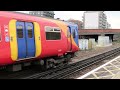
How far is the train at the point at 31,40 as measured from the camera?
10.8 m

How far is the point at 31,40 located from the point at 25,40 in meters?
0.53

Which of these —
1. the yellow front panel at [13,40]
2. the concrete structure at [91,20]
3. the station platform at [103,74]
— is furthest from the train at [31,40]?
the concrete structure at [91,20]

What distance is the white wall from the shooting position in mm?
112887

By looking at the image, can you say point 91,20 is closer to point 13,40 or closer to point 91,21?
point 91,21

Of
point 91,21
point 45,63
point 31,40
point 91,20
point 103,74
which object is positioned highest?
point 91,20

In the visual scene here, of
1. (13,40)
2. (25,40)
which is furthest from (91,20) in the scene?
(13,40)

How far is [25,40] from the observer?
40.1 feet

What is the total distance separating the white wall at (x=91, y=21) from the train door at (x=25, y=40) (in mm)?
99869

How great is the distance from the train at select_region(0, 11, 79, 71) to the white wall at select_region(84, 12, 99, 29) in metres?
95.8

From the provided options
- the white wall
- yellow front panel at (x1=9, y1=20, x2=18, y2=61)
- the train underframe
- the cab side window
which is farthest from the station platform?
the white wall

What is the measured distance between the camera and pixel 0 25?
411 inches

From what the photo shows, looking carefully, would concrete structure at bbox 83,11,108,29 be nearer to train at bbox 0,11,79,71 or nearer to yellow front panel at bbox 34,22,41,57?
train at bbox 0,11,79,71
